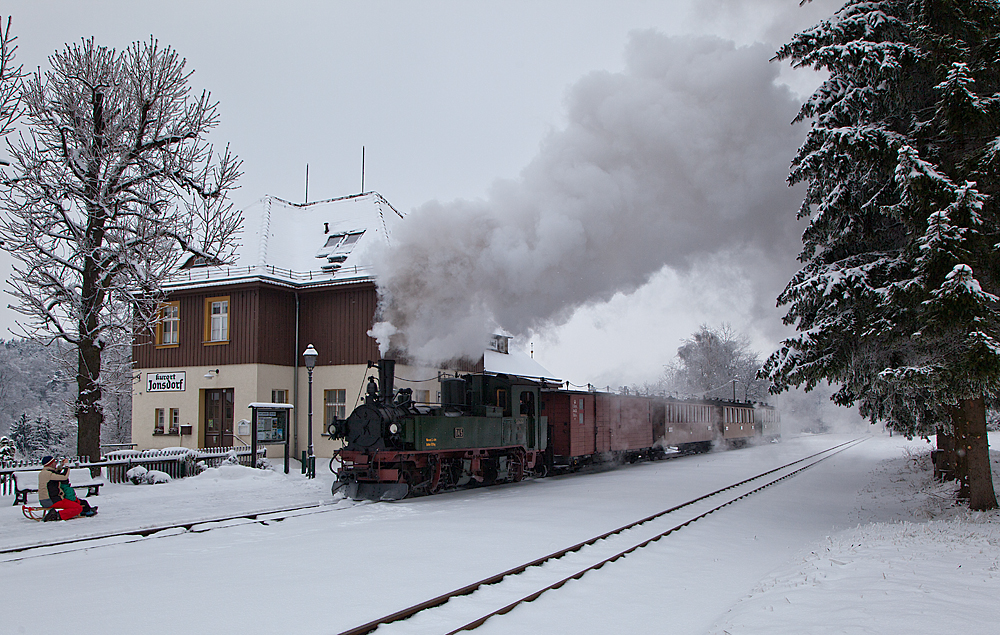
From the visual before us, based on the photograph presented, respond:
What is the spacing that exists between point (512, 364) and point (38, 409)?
4708cm

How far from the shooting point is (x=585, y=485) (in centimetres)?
1681

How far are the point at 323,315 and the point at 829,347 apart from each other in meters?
17.8

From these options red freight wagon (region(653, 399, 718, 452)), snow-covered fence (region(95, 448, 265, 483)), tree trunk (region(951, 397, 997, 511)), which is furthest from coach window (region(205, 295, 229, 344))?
tree trunk (region(951, 397, 997, 511))

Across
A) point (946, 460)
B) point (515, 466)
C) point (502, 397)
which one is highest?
point (502, 397)

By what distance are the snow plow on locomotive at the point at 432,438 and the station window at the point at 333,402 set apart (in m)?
8.64

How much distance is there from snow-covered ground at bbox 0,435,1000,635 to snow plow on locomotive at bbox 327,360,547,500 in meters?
0.56

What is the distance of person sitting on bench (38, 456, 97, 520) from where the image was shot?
36.3ft

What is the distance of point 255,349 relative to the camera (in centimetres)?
2316

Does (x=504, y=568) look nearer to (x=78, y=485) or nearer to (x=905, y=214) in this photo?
(x=905, y=214)

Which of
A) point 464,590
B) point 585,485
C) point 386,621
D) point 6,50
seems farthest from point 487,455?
point 6,50

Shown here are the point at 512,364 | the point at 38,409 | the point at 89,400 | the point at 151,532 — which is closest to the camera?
the point at 151,532

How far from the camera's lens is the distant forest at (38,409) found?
4138 cm

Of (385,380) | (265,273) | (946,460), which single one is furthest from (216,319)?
(946,460)

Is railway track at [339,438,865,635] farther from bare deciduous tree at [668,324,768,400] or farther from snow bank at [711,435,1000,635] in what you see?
bare deciduous tree at [668,324,768,400]
